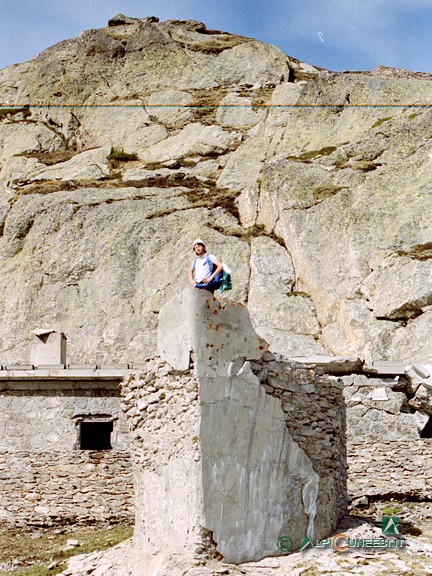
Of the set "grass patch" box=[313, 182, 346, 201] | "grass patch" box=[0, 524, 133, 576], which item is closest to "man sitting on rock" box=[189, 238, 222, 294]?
"grass patch" box=[0, 524, 133, 576]

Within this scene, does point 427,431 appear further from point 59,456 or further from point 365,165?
point 365,165

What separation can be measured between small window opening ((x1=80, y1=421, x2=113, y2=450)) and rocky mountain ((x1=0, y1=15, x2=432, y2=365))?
31.9ft

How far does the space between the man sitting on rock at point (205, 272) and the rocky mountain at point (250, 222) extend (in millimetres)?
15125

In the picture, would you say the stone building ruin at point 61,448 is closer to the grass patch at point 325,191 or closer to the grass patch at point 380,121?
the grass patch at point 325,191

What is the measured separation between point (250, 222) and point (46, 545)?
22625 millimetres

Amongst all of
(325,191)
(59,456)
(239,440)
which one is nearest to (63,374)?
(59,456)

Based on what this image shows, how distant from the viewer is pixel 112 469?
15.9 m

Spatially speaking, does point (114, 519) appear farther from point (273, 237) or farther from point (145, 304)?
point (273, 237)

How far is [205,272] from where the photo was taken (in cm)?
1088

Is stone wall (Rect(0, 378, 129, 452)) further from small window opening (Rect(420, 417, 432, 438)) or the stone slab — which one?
small window opening (Rect(420, 417, 432, 438))

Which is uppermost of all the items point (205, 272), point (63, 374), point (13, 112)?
point (13, 112)

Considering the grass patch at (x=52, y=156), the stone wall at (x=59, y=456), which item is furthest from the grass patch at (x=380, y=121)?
the stone wall at (x=59, y=456)

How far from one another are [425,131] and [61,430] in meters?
25.1

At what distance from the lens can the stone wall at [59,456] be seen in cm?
1558
